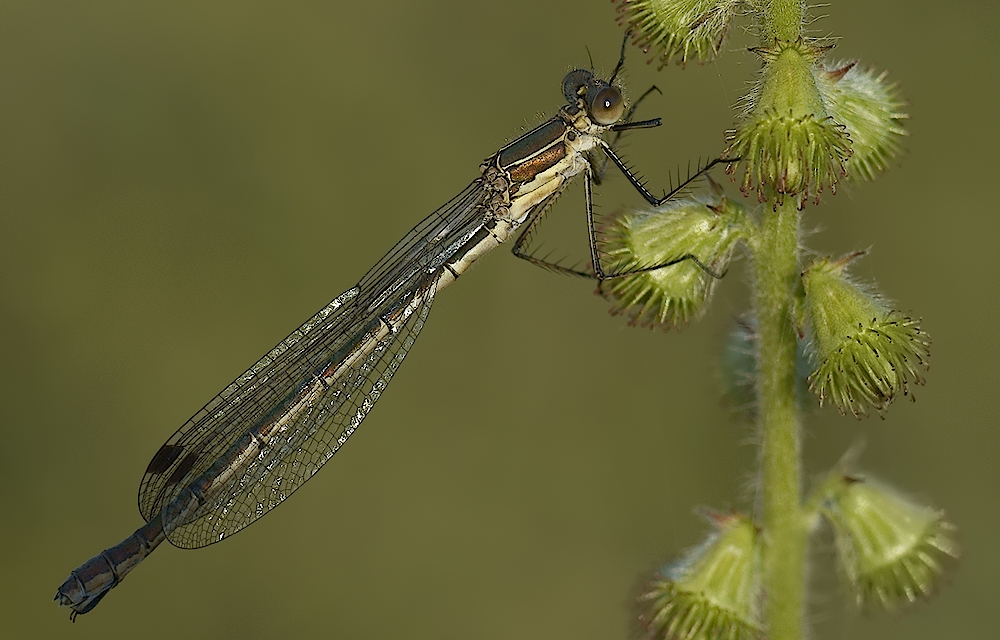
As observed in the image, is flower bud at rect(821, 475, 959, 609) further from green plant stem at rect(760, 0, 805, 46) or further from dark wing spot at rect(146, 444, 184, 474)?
dark wing spot at rect(146, 444, 184, 474)

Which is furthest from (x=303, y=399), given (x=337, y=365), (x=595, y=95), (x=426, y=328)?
(x=426, y=328)

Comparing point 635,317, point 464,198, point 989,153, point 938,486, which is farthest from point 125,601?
point 989,153

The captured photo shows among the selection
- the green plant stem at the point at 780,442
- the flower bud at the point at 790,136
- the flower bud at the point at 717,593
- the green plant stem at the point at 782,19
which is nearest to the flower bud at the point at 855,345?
the green plant stem at the point at 780,442

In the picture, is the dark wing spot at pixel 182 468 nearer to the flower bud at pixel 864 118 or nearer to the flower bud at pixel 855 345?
the flower bud at pixel 855 345

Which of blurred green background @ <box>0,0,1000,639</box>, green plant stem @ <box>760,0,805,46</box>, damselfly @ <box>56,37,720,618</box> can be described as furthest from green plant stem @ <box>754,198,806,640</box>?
blurred green background @ <box>0,0,1000,639</box>

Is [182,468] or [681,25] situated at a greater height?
[182,468]

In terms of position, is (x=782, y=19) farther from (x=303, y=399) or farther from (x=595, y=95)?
(x=303, y=399)

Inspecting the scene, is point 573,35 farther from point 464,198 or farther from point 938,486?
point 938,486
